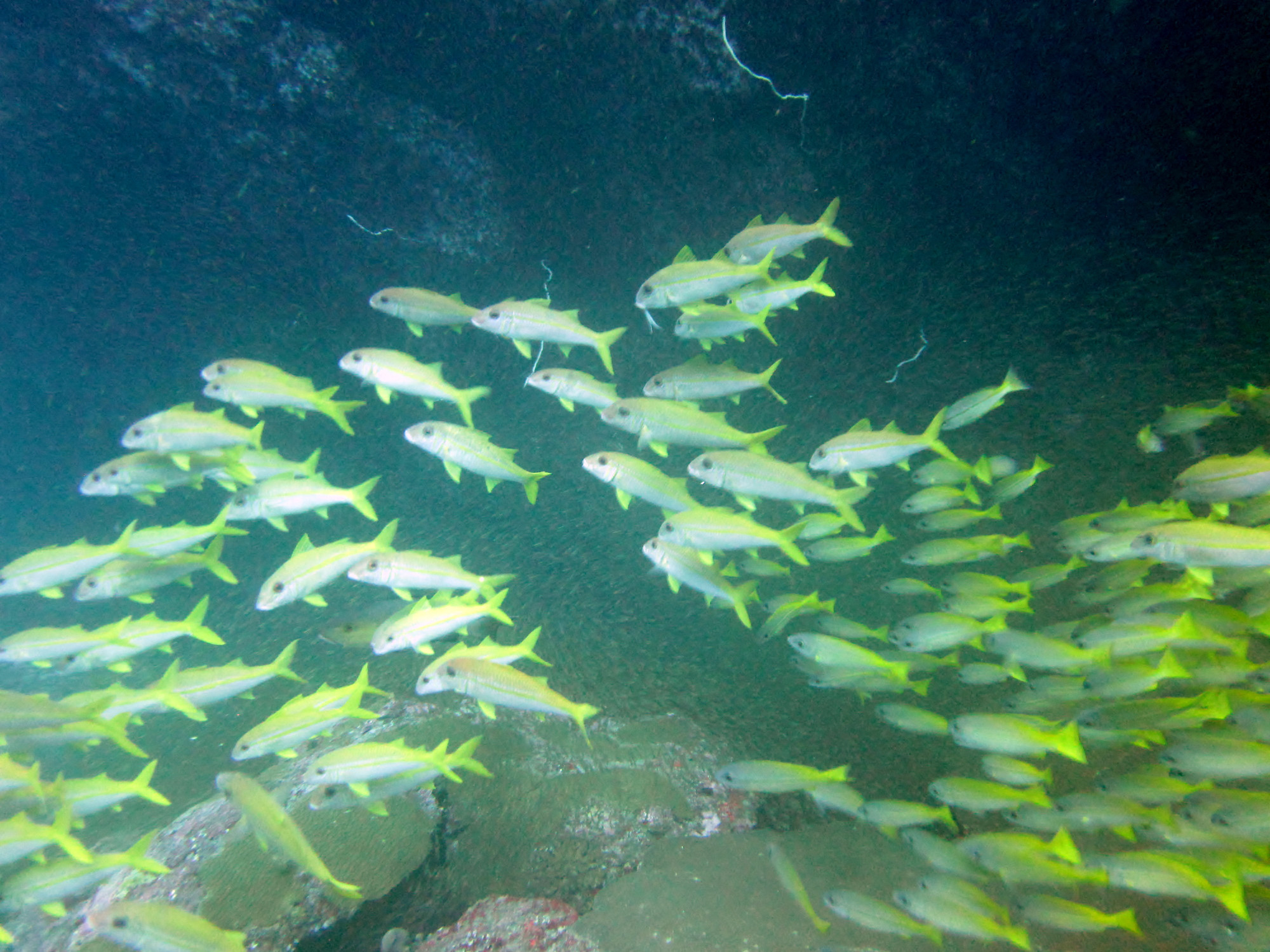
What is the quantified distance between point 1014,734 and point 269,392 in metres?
5.34

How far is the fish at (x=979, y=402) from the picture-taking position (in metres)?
4.07

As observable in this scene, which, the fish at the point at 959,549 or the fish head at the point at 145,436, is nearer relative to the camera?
the fish head at the point at 145,436

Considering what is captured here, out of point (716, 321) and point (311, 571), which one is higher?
point (716, 321)

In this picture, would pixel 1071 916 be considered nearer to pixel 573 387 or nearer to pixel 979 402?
pixel 979 402

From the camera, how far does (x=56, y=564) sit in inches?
140

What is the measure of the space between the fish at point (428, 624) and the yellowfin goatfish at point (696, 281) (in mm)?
2176

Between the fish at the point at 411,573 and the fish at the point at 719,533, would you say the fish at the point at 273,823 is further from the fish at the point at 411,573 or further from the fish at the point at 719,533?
the fish at the point at 719,533

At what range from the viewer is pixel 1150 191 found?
591cm

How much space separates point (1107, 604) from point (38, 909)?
9.46 m

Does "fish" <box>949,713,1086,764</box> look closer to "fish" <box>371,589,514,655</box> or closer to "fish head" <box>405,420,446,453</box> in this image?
"fish" <box>371,589,514,655</box>

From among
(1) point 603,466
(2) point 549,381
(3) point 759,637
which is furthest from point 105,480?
(3) point 759,637

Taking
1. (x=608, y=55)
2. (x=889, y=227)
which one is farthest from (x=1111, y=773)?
(x=608, y=55)

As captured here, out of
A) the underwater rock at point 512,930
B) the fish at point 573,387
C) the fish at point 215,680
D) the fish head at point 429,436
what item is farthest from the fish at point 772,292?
the underwater rock at point 512,930

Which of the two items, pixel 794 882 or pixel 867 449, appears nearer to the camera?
pixel 794 882
